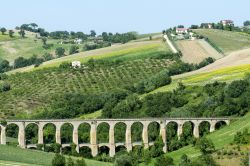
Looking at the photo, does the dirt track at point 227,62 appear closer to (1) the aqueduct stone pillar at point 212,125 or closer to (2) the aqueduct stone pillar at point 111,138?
(1) the aqueduct stone pillar at point 212,125

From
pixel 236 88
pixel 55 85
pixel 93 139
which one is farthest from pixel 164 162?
pixel 55 85

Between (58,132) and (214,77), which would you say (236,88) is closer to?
(214,77)

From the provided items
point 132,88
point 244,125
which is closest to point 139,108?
point 132,88

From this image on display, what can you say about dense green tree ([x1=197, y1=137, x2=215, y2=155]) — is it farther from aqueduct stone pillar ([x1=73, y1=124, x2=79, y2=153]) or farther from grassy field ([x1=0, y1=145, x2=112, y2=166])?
aqueduct stone pillar ([x1=73, y1=124, x2=79, y2=153])

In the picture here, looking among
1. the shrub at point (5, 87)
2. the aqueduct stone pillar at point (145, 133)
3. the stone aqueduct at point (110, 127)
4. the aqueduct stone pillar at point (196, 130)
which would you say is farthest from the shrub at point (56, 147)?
the shrub at point (5, 87)

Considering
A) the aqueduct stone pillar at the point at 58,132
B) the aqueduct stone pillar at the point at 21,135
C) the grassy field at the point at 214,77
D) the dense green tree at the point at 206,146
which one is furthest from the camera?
the grassy field at the point at 214,77

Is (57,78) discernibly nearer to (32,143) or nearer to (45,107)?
(45,107)

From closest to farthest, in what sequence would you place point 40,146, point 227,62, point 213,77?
point 40,146 → point 213,77 → point 227,62

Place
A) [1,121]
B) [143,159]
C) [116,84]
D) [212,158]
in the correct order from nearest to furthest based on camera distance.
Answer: [212,158]
[143,159]
[1,121]
[116,84]
